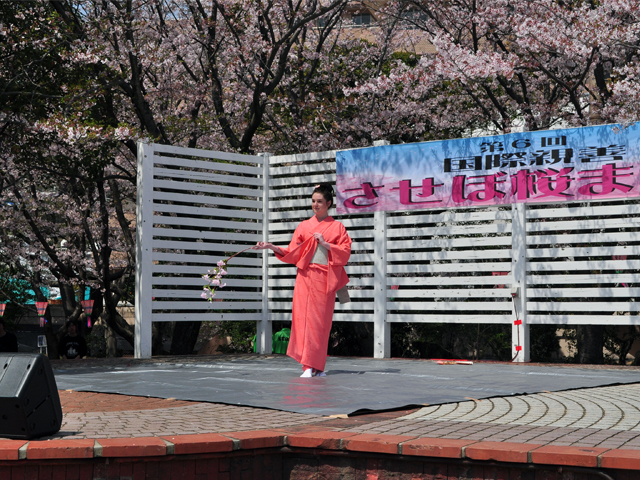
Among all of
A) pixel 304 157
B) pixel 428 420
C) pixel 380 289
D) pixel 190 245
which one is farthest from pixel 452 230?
pixel 428 420

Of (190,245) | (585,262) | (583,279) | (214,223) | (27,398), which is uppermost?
(214,223)

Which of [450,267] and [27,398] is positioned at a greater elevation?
[450,267]

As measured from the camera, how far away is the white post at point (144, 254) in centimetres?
1149

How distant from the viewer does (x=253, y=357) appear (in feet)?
38.9

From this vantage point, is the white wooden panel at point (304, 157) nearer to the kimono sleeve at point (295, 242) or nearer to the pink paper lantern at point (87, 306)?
the kimono sleeve at point (295, 242)

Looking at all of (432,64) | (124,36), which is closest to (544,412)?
(432,64)

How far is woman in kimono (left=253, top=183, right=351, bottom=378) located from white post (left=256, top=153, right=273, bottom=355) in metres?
4.45

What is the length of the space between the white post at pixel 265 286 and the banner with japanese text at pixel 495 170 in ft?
4.57

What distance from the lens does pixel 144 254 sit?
1156 cm

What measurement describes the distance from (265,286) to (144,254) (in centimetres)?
237

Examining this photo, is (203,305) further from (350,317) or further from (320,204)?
(320,204)

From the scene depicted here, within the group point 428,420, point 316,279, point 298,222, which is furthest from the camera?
point 298,222

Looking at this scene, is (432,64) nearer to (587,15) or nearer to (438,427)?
(587,15)

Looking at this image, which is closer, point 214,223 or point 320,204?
point 320,204
